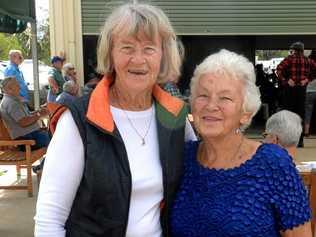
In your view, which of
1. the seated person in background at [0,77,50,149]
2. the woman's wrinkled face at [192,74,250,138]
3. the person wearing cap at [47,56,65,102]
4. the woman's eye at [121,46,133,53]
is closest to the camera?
the woman's eye at [121,46,133,53]

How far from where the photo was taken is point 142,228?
155cm

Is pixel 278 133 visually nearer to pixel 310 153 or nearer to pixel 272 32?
pixel 310 153

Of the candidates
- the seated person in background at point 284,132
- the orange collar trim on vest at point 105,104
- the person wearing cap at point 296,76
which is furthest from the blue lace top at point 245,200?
the person wearing cap at point 296,76

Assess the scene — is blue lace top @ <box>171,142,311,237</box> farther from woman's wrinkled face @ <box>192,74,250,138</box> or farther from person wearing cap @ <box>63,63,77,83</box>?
person wearing cap @ <box>63,63,77,83</box>

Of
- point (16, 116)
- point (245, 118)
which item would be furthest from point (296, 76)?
point (245, 118)

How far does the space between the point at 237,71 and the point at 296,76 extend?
6.20 meters

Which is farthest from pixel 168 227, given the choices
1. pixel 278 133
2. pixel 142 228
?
pixel 278 133

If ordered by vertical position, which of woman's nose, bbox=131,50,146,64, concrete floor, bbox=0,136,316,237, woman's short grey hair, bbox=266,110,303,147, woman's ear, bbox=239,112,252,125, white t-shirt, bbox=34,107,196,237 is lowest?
concrete floor, bbox=0,136,316,237

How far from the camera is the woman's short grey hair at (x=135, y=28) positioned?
4.96 feet

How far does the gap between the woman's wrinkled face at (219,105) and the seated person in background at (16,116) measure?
13.3ft

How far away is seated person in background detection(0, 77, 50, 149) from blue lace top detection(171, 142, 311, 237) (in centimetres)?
403

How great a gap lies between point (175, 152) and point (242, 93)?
0.31 meters

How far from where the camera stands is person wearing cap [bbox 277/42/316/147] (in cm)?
750

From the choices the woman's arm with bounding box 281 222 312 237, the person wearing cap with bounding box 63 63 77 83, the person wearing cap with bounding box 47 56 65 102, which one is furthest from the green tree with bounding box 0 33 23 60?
the woman's arm with bounding box 281 222 312 237
